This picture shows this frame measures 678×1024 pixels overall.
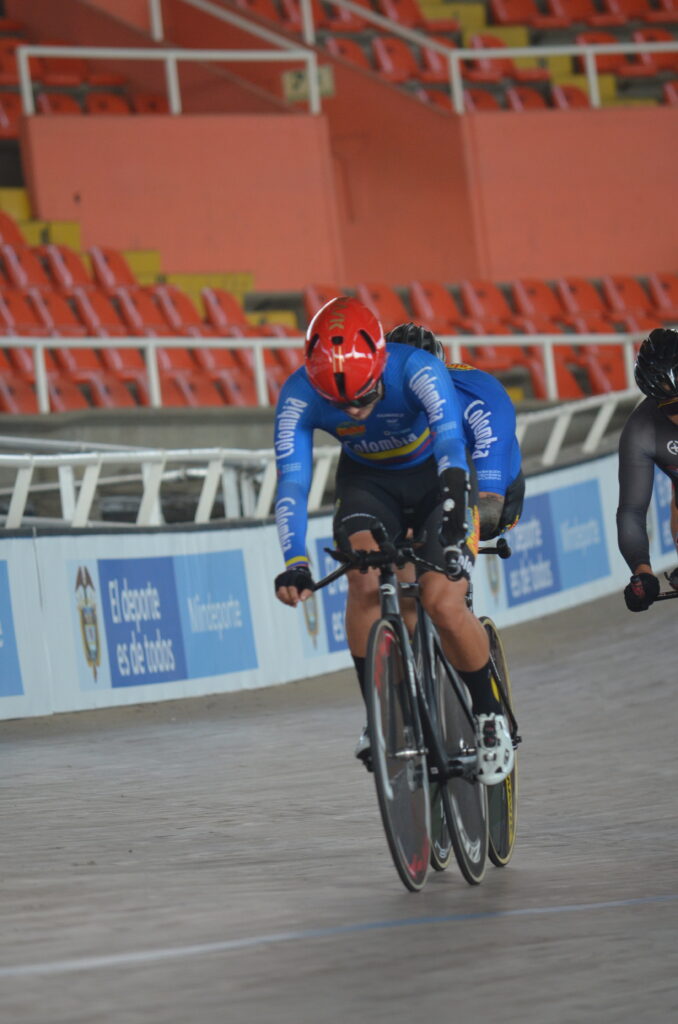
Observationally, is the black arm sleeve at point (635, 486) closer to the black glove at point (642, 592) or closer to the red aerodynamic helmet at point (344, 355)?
the black glove at point (642, 592)

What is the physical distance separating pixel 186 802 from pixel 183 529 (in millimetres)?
4275

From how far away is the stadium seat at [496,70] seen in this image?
2305 cm

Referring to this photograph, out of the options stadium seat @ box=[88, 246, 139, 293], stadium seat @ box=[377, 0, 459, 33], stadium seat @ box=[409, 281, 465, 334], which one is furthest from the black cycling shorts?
stadium seat @ box=[377, 0, 459, 33]

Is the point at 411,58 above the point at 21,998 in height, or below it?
above

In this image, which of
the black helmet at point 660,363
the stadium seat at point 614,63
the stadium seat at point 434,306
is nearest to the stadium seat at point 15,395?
the stadium seat at point 434,306

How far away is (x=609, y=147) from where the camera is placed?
885 inches

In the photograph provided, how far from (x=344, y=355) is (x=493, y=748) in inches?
49.0

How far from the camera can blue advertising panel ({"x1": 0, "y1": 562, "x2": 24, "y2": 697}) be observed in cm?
989

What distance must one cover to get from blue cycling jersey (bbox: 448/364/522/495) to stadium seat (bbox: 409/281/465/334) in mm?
13925

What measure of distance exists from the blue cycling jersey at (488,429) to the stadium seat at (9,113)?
14.1 metres

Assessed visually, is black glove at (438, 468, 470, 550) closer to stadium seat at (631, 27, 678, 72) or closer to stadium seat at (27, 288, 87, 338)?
stadium seat at (27, 288, 87, 338)

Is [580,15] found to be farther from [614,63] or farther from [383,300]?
[383,300]

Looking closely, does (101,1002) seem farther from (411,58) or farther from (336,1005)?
(411,58)

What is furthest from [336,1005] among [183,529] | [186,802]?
[183,529]
